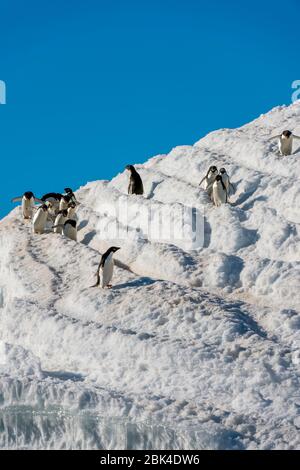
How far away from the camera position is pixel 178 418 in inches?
606

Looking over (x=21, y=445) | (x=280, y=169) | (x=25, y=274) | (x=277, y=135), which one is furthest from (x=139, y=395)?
(x=277, y=135)

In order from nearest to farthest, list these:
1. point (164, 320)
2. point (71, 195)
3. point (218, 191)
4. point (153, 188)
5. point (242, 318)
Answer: point (242, 318) → point (164, 320) → point (218, 191) → point (153, 188) → point (71, 195)

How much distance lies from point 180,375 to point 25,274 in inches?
379

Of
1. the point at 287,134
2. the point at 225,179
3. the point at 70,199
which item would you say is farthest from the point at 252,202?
the point at 70,199

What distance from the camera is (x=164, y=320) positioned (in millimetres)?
20906

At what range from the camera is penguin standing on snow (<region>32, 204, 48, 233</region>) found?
3005 centimetres

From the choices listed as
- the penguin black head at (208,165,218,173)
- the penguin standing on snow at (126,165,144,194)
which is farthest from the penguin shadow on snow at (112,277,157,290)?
the penguin standing on snow at (126,165,144,194)

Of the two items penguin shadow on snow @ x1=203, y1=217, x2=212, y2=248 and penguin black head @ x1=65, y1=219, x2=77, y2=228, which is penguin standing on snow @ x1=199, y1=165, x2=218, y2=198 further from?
penguin black head @ x1=65, y1=219, x2=77, y2=228

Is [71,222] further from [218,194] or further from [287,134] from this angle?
[287,134]

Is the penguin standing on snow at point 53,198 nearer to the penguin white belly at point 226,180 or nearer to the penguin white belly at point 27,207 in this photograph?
the penguin white belly at point 27,207

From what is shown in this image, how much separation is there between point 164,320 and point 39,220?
10309mm

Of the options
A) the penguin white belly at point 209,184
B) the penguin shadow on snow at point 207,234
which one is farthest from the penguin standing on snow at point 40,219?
the penguin shadow on snow at point 207,234

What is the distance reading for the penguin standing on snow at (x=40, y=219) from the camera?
98.6ft
